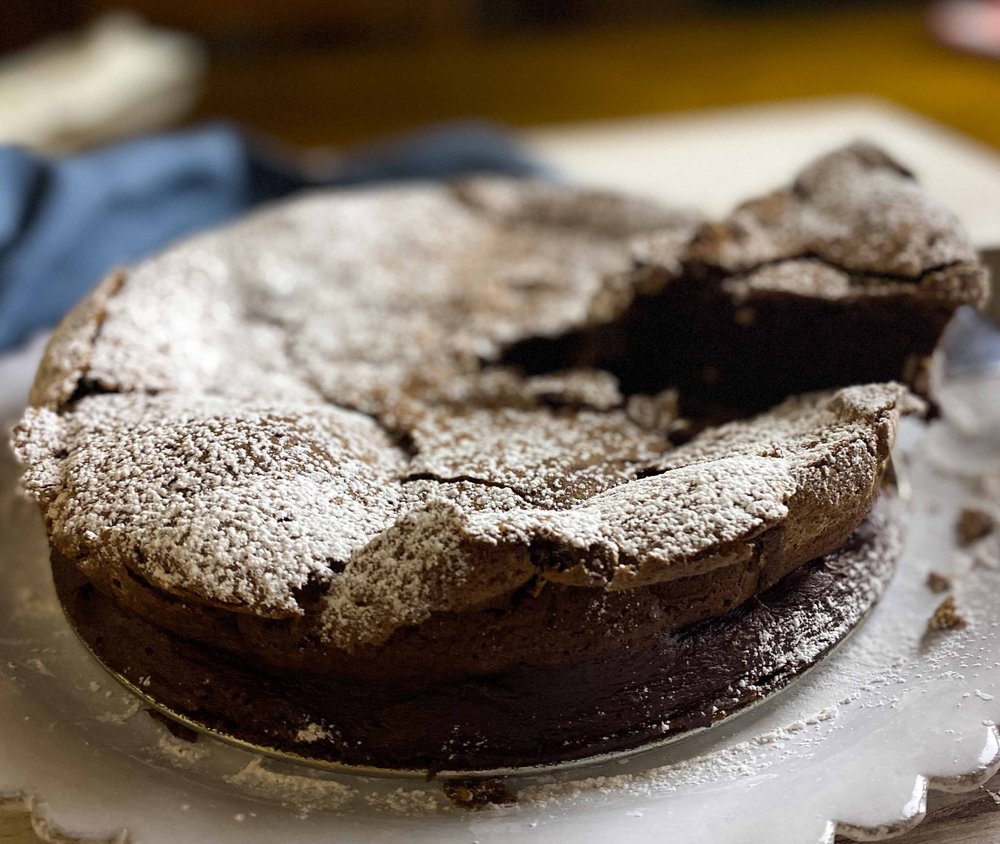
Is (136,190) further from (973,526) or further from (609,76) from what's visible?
(609,76)

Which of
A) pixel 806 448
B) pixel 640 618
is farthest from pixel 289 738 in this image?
pixel 806 448

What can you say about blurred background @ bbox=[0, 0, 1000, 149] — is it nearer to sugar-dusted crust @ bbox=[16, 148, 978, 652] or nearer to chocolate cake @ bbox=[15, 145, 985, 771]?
sugar-dusted crust @ bbox=[16, 148, 978, 652]

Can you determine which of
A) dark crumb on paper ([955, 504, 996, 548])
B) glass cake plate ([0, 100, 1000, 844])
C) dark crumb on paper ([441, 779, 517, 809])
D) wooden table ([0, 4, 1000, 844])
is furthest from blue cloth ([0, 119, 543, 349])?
dark crumb on paper ([955, 504, 996, 548])

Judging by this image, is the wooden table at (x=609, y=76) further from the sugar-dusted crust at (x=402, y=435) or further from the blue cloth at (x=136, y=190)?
the sugar-dusted crust at (x=402, y=435)

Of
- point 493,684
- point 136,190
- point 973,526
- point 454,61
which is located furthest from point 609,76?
point 493,684

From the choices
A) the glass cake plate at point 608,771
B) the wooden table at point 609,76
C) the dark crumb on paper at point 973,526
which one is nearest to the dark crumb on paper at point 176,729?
the glass cake plate at point 608,771

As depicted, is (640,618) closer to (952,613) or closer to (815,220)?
(952,613)
